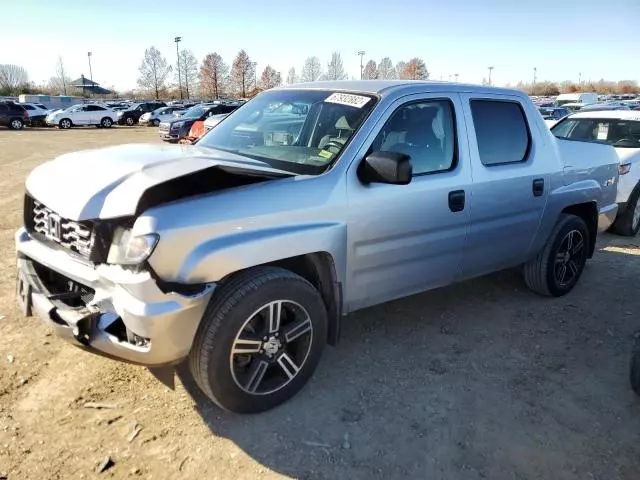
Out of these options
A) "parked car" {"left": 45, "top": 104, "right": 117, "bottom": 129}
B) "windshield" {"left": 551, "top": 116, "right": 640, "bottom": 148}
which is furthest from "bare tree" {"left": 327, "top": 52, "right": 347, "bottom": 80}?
"windshield" {"left": 551, "top": 116, "right": 640, "bottom": 148}

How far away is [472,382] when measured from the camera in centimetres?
353

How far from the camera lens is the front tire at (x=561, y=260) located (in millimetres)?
4789

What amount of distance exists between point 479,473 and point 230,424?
1359 millimetres

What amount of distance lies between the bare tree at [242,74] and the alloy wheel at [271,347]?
8135 cm

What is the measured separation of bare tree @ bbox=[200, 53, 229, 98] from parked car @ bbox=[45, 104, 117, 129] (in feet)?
157

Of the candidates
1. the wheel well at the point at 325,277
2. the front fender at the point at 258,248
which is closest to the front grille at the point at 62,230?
the front fender at the point at 258,248

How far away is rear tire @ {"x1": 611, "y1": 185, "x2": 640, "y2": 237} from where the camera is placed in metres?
7.42

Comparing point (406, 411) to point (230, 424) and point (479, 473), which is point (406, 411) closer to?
point (479, 473)

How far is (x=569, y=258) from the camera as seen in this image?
198 inches

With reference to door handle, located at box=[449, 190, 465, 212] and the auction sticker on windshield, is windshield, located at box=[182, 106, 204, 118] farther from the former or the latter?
door handle, located at box=[449, 190, 465, 212]

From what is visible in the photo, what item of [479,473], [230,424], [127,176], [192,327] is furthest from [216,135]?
[479,473]

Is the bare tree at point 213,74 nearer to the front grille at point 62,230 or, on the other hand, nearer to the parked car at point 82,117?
the parked car at point 82,117

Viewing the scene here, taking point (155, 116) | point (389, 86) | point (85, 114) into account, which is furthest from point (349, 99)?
point (155, 116)

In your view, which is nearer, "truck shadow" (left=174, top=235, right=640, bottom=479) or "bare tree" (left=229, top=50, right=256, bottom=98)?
"truck shadow" (left=174, top=235, right=640, bottom=479)
